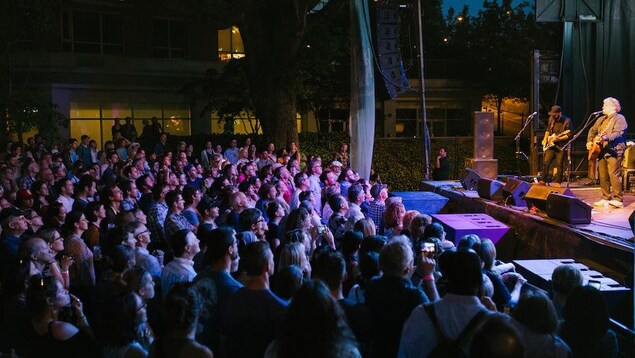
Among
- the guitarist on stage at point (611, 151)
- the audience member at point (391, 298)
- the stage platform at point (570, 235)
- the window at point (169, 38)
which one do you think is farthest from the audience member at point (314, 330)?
the window at point (169, 38)

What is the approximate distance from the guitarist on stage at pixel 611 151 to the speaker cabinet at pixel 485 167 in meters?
3.83

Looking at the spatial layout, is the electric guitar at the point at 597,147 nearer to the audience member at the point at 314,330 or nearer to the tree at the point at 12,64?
the audience member at the point at 314,330

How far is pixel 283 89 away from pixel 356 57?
21.6ft

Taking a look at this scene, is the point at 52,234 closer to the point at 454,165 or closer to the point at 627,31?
the point at 627,31

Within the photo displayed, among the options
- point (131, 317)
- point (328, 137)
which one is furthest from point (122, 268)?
point (328, 137)

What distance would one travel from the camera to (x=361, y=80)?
1090 cm

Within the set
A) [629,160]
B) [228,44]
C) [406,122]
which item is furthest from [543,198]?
[406,122]

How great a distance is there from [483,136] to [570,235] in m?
6.24

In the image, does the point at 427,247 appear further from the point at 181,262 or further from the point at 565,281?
the point at 181,262

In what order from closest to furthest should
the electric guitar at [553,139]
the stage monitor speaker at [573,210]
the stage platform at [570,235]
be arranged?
the stage platform at [570,235], the stage monitor speaker at [573,210], the electric guitar at [553,139]

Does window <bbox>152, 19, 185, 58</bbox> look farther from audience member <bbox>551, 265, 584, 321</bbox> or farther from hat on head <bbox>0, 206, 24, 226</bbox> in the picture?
audience member <bbox>551, 265, 584, 321</bbox>

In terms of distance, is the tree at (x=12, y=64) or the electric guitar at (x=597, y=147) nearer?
the electric guitar at (x=597, y=147)

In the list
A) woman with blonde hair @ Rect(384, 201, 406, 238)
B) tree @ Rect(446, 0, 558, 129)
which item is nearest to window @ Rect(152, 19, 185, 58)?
tree @ Rect(446, 0, 558, 129)

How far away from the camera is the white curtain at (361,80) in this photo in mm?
10891
